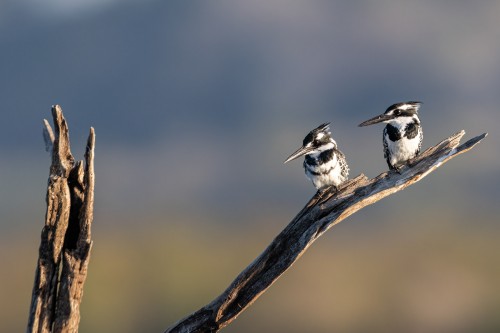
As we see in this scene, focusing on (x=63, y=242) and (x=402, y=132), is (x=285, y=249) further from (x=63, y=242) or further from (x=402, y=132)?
(x=402, y=132)

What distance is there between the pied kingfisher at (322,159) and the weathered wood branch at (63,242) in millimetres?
1798

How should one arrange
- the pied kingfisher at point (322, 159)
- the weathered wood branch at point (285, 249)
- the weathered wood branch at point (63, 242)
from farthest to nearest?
1. the pied kingfisher at point (322, 159)
2. the weathered wood branch at point (285, 249)
3. the weathered wood branch at point (63, 242)

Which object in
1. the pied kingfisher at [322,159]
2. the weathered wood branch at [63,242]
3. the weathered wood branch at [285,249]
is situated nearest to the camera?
the weathered wood branch at [63,242]

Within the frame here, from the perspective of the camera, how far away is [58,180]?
16.9 feet

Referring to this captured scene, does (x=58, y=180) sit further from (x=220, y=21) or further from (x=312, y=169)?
(x=220, y=21)

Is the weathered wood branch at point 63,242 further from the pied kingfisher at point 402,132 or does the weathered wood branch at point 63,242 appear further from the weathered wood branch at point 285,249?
the pied kingfisher at point 402,132

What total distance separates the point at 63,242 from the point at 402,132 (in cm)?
272

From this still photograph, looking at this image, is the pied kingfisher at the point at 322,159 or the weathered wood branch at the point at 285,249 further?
the pied kingfisher at the point at 322,159

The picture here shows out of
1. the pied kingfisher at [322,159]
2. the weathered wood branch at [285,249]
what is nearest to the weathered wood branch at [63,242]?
the weathered wood branch at [285,249]

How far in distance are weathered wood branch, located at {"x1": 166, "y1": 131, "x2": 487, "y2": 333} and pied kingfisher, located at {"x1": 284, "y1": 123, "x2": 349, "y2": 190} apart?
0.76 m

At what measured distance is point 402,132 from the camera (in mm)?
6613

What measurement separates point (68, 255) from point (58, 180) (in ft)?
1.47

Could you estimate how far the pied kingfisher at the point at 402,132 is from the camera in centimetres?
653

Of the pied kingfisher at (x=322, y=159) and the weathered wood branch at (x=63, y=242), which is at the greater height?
the pied kingfisher at (x=322, y=159)
